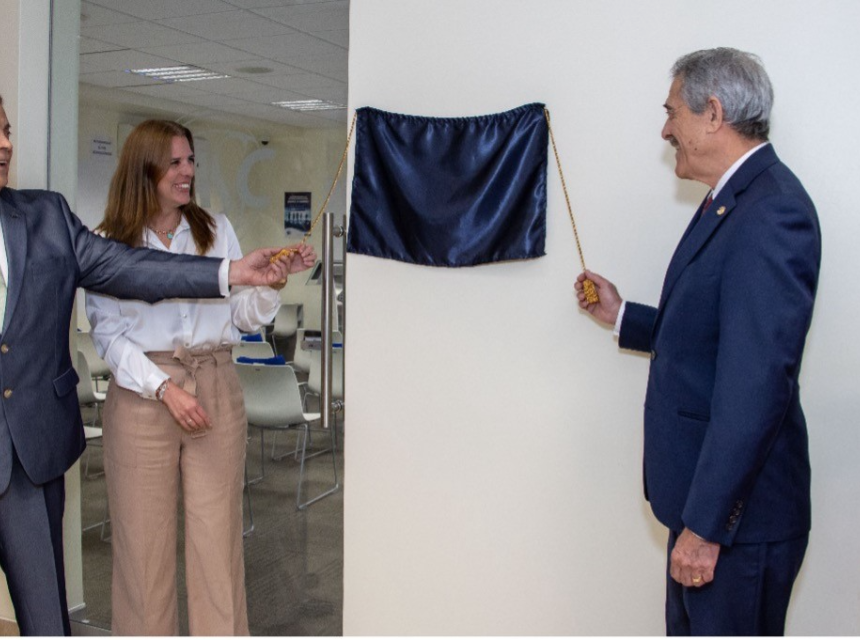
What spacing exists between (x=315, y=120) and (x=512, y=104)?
0.70 meters

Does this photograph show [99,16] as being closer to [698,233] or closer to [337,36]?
[337,36]

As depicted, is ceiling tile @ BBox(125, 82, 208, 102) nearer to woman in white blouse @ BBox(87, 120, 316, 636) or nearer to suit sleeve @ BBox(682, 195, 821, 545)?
woman in white blouse @ BBox(87, 120, 316, 636)

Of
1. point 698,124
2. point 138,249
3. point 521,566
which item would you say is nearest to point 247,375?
point 138,249

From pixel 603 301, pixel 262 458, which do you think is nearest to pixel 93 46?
pixel 262 458

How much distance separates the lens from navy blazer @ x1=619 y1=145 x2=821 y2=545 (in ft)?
5.27

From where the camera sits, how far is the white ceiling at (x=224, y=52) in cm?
279

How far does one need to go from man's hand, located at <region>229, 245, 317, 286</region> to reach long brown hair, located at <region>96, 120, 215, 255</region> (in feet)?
1.13

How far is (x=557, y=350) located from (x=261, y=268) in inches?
35.2

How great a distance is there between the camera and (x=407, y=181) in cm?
263

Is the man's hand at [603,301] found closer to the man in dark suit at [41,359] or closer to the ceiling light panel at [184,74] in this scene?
the man in dark suit at [41,359]

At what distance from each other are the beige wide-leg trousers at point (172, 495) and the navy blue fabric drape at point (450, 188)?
2.15 feet

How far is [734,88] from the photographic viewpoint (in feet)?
5.69

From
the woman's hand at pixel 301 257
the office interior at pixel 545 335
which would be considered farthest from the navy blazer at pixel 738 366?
the woman's hand at pixel 301 257

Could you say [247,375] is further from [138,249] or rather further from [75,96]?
[75,96]
